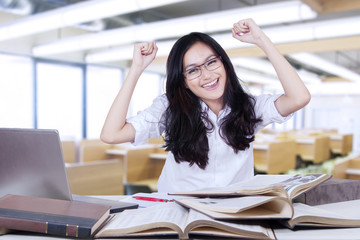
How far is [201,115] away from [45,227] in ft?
3.23

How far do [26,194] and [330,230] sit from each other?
0.95 meters

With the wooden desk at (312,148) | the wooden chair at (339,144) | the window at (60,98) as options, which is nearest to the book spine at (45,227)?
the window at (60,98)

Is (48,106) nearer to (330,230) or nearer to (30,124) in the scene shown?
(30,124)

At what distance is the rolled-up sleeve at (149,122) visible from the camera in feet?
5.50

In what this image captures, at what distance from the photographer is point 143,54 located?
1746 millimetres

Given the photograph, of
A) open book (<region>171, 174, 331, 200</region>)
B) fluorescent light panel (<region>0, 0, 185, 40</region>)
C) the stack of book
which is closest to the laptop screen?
the stack of book

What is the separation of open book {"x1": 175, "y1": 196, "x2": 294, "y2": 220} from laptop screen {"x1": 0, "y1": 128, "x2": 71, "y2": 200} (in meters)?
0.45

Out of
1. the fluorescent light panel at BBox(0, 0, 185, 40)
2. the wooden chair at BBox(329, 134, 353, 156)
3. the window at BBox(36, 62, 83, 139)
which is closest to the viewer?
the fluorescent light panel at BBox(0, 0, 185, 40)

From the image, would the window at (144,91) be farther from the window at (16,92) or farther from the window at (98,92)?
the window at (16,92)

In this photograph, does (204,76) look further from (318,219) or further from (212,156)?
(318,219)

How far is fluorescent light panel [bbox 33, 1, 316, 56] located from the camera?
12.0 feet

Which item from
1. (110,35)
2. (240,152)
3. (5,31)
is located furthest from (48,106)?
(240,152)

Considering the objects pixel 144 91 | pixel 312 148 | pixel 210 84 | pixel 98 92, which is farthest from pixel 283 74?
pixel 144 91

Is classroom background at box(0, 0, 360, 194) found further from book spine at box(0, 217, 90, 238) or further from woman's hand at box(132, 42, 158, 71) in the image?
book spine at box(0, 217, 90, 238)
